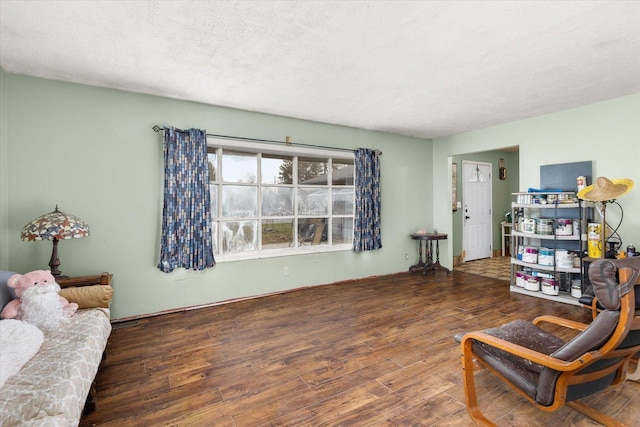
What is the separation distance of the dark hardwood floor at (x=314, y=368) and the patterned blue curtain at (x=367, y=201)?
3.97 feet

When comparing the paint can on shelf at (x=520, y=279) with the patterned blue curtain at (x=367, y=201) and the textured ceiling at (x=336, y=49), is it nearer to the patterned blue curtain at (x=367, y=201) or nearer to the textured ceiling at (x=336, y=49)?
the patterned blue curtain at (x=367, y=201)

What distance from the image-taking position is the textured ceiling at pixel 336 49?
1954 mm

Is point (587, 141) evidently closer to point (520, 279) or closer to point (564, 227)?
point (564, 227)

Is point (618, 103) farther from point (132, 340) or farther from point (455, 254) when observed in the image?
point (132, 340)

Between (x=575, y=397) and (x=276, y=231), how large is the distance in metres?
3.59

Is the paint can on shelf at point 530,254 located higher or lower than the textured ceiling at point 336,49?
lower

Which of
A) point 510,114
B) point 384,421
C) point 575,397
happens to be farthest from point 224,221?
point 510,114

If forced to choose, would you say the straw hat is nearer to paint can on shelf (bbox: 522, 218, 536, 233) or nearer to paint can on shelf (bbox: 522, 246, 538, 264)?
paint can on shelf (bbox: 522, 218, 536, 233)

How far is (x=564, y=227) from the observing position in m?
3.94

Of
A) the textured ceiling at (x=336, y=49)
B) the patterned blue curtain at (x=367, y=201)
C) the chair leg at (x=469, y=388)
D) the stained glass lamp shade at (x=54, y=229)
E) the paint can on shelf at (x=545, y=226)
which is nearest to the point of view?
the chair leg at (x=469, y=388)

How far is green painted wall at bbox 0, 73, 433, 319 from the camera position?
2.88 metres

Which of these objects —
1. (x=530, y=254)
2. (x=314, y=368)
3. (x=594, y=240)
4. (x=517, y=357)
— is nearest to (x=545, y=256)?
(x=530, y=254)

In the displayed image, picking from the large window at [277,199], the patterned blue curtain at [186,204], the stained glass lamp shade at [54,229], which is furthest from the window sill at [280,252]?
the stained glass lamp shade at [54,229]

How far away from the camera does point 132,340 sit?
112 inches
